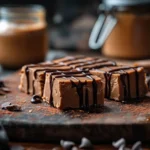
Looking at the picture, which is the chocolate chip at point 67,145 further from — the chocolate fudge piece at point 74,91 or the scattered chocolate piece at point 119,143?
the chocolate fudge piece at point 74,91

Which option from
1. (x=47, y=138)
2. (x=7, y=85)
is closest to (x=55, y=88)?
(x=47, y=138)

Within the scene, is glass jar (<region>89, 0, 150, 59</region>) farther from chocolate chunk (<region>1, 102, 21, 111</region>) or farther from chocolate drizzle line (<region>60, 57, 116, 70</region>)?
chocolate chunk (<region>1, 102, 21, 111</region>)

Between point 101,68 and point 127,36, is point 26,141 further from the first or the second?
point 127,36

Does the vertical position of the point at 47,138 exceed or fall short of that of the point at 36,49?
it falls short

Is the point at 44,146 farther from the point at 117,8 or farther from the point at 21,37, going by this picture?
the point at 117,8

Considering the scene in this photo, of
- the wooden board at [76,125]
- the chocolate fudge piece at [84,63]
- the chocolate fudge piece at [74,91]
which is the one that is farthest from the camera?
the chocolate fudge piece at [84,63]

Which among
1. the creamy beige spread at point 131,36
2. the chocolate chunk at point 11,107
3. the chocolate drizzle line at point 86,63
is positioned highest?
the creamy beige spread at point 131,36

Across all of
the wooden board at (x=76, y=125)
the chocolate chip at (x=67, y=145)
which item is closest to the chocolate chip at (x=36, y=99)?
the wooden board at (x=76, y=125)
